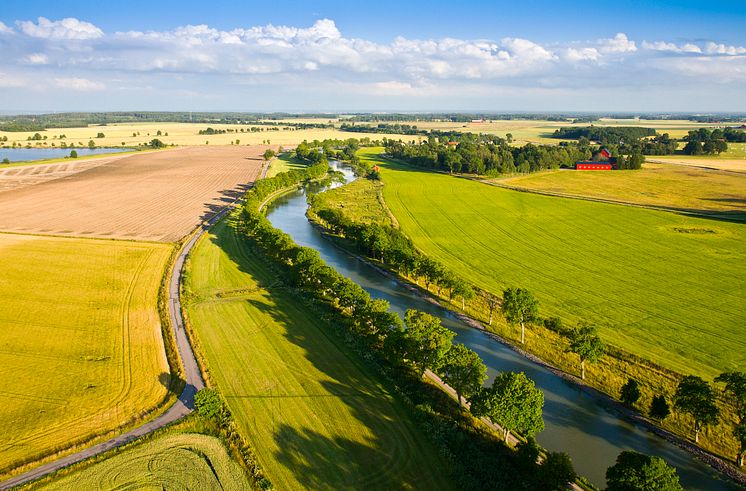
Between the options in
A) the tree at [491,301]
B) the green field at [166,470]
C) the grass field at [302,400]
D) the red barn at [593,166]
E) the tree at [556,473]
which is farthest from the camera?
the red barn at [593,166]

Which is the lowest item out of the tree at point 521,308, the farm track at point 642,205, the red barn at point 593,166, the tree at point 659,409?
the tree at point 659,409

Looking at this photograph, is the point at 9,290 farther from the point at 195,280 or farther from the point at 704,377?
the point at 704,377

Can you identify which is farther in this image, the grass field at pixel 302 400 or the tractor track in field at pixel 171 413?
the grass field at pixel 302 400

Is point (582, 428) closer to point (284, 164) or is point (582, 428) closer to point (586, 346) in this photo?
point (586, 346)

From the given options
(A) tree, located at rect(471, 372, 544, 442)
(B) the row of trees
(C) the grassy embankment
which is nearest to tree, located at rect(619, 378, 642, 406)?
(C) the grassy embankment

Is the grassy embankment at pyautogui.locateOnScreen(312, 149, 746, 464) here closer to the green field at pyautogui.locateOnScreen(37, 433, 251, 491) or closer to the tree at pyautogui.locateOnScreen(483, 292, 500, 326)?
the tree at pyautogui.locateOnScreen(483, 292, 500, 326)

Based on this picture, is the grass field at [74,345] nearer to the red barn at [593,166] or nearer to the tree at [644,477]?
the tree at [644,477]

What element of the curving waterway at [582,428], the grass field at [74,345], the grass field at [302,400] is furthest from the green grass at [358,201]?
the curving waterway at [582,428]

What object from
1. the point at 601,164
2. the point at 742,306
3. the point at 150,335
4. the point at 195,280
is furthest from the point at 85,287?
the point at 601,164
